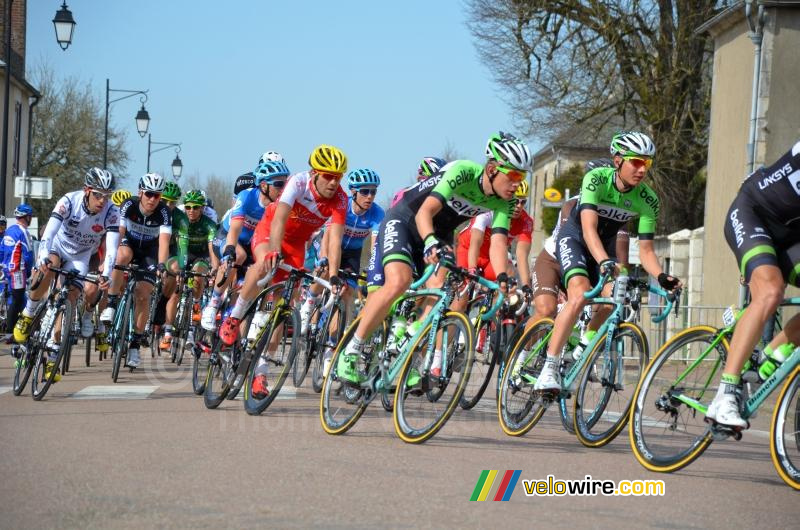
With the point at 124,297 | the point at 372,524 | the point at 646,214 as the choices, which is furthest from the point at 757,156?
the point at 372,524

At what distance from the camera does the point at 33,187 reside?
85.7ft

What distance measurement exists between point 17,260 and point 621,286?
564 inches

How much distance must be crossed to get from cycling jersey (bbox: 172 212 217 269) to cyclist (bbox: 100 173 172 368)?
1.35m

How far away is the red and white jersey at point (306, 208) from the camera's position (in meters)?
10.3

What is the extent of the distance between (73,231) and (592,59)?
22.8 m

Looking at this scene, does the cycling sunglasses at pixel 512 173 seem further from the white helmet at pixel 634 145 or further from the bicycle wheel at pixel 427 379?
the bicycle wheel at pixel 427 379

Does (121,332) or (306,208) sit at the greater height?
(306,208)

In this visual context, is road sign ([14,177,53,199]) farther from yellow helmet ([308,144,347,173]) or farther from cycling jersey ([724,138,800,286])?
cycling jersey ([724,138,800,286])

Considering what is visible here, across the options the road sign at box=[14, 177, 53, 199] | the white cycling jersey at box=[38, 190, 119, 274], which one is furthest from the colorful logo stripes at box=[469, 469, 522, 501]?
the road sign at box=[14, 177, 53, 199]

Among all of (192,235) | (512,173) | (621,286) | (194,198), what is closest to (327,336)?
(512,173)

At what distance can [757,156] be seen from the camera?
25.1 meters

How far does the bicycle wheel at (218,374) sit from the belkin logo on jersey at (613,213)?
3.04 metres

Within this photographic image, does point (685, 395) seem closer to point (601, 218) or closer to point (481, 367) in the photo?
point (601, 218)

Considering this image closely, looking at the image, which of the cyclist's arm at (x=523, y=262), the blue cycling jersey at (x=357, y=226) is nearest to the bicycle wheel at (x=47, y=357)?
the blue cycling jersey at (x=357, y=226)
